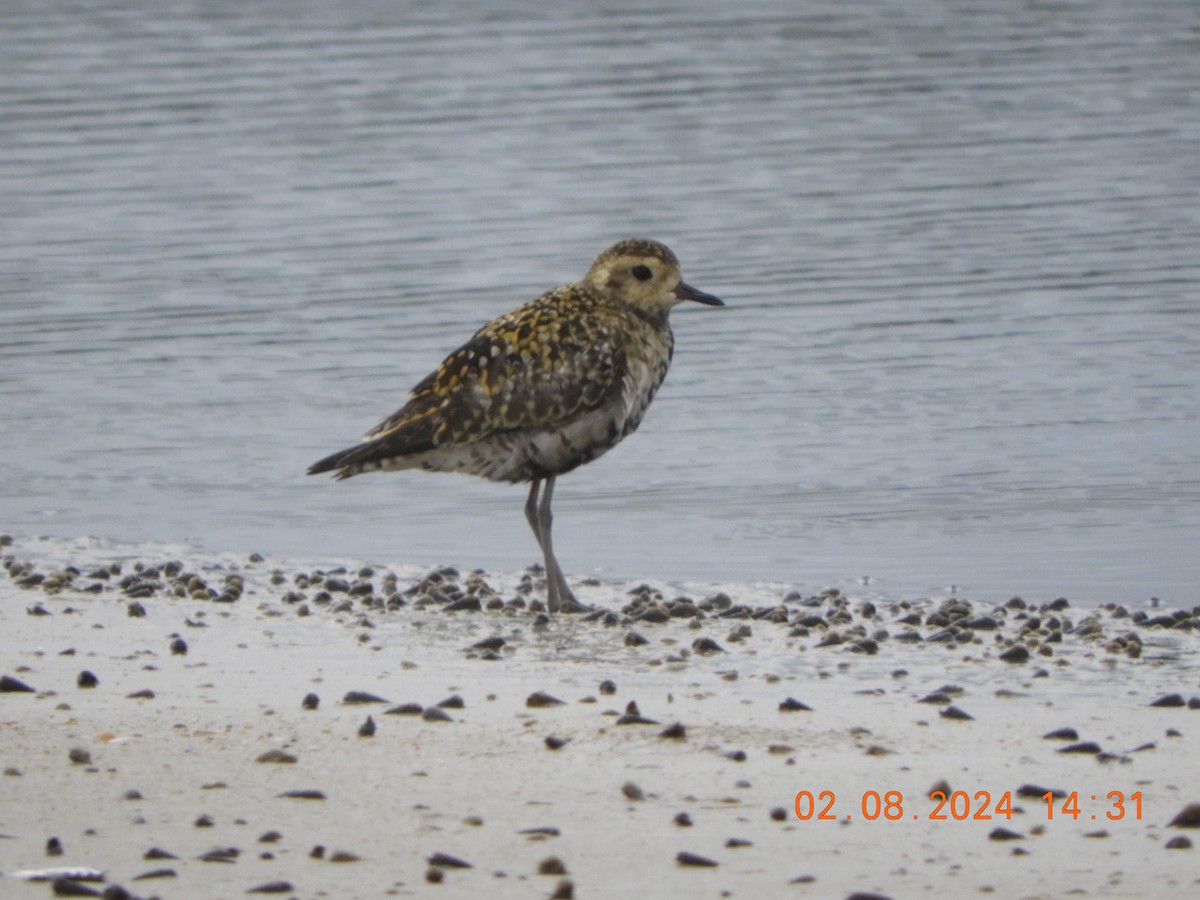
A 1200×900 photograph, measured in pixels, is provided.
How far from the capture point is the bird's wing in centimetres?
1139

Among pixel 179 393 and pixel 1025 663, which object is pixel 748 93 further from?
pixel 1025 663

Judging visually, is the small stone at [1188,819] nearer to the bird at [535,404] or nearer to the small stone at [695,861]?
the small stone at [695,861]

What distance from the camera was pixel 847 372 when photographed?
1772cm

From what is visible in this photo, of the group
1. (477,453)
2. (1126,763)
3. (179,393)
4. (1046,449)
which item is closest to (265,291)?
(179,393)

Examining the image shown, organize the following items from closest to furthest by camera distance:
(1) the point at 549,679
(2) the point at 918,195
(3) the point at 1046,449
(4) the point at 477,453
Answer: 1. (1) the point at 549,679
2. (4) the point at 477,453
3. (3) the point at 1046,449
4. (2) the point at 918,195

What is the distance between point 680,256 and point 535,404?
34.0ft

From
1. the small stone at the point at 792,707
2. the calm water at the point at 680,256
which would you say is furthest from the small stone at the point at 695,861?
the calm water at the point at 680,256

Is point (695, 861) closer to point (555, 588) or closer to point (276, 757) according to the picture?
point (276, 757)

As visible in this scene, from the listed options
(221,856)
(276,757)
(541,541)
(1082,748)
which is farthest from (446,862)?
(541,541)

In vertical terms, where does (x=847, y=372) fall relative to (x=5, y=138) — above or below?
below

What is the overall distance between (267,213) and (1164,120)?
34.5 ft

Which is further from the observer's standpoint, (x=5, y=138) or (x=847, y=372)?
(x=5, y=138)

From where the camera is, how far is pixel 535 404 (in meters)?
11.4

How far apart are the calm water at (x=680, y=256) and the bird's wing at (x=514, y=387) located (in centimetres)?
159
